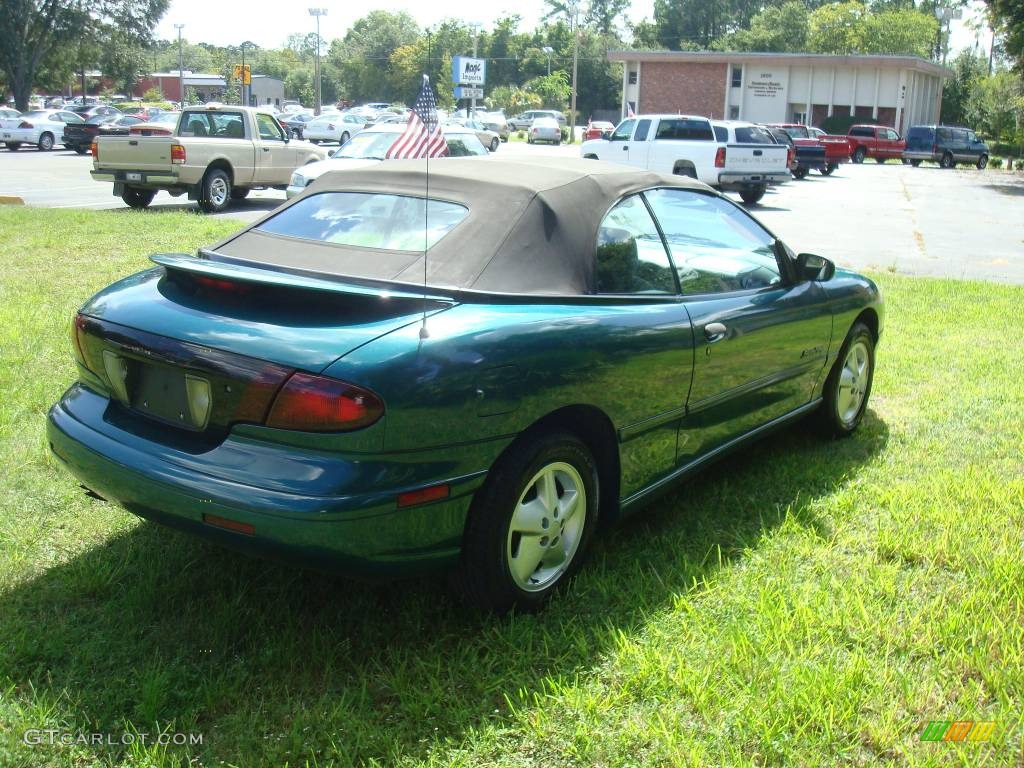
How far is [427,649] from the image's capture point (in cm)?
319

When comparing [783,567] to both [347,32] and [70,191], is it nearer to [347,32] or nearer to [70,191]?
[70,191]

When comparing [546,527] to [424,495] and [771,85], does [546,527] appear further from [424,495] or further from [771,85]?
[771,85]

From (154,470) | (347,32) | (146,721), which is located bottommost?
(146,721)

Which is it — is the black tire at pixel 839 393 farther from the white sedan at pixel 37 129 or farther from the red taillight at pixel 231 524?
the white sedan at pixel 37 129

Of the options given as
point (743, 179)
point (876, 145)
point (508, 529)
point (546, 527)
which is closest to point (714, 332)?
point (546, 527)

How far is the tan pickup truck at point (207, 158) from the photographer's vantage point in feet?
51.9

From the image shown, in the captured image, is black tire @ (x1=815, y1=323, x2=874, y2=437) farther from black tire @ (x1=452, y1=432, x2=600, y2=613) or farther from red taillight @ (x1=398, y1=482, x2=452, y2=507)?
red taillight @ (x1=398, y1=482, x2=452, y2=507)

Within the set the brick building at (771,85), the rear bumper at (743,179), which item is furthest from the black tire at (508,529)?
the brick building at (771,85)

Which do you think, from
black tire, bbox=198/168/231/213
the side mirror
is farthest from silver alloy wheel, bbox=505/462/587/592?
black tire, bbox=198/168/231/213

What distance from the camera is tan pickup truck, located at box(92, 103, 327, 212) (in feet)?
51.9

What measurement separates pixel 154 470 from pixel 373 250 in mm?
1139

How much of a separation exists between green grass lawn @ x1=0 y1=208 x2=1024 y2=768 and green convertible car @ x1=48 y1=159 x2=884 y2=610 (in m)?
0.31

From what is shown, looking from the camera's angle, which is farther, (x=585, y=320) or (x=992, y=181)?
(x=992, y=181)

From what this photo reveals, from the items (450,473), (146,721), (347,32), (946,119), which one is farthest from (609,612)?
(347,32)
